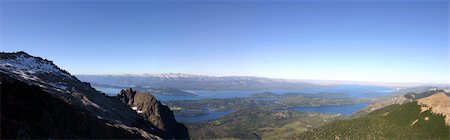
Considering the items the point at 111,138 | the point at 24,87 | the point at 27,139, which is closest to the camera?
the point at 27,139

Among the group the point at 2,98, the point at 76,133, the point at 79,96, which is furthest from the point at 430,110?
the point at 2,98

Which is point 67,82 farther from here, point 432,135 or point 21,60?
point 432,135

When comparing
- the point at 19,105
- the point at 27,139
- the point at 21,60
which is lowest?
the point at 27,139

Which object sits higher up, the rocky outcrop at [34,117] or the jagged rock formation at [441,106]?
the rocky outcrop at [34,117]

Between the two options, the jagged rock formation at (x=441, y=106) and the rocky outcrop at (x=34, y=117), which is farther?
the jagged rock formation at (x=441, y=106)

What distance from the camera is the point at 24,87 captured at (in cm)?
5250

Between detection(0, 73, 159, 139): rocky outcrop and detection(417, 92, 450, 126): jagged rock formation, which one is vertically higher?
detection(0, 73, 159, 139): rocky outcrop

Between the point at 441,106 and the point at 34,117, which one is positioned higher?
the point at 34,117

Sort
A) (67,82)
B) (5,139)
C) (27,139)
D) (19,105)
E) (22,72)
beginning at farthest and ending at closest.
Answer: (67,82), (22,72), (19,105), (27,139), (5,139)

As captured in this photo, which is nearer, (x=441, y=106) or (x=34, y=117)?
(x=34, y=117)

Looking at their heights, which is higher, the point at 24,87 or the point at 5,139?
the point at 24,87

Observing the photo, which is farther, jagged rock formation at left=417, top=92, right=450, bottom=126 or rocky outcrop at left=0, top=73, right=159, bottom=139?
jagged rock formation at left=417, top=92, right=450, bottom=126

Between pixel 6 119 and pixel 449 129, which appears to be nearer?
pixel 6 119

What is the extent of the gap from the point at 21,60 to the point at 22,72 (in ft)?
71.1
